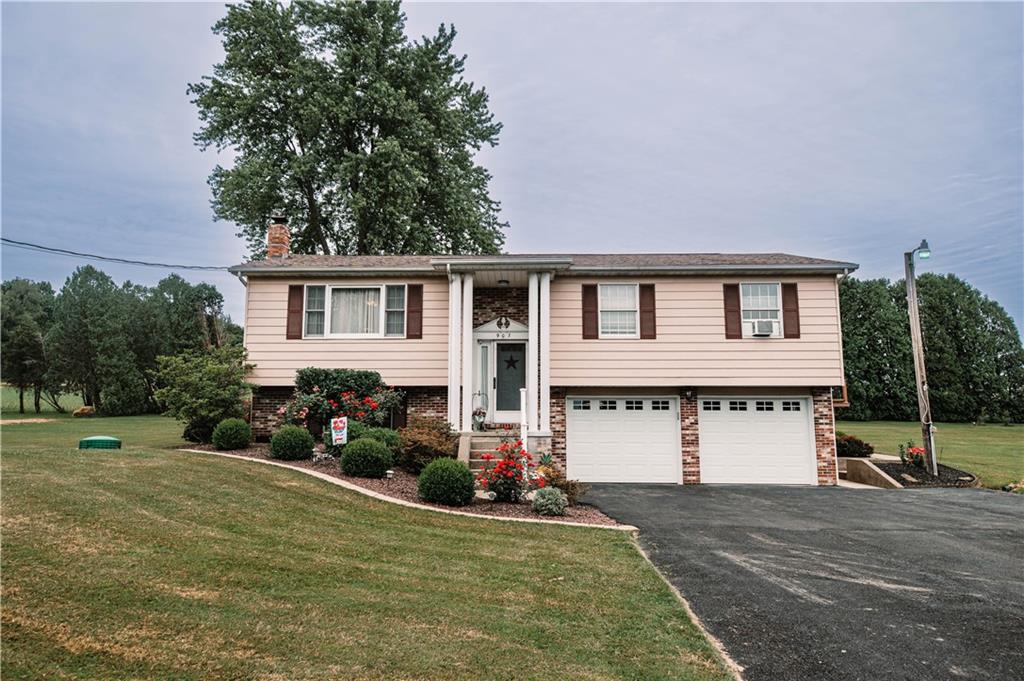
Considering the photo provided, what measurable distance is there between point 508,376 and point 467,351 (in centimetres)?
162

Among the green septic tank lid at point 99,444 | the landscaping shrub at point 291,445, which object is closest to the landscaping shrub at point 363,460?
the landscaping shrub at point 291,445

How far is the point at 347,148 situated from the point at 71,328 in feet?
66.4

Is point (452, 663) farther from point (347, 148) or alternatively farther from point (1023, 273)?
point (1023, 273)

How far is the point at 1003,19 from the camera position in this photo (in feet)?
44.1

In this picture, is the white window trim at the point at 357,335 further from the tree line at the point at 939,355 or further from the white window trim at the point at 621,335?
the tree line at the point at 939,355

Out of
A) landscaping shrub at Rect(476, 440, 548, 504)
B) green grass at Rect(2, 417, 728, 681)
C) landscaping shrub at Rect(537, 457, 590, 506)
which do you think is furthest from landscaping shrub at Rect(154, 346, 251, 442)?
landscaping shrub at Rect(537, 457, 590, 506)

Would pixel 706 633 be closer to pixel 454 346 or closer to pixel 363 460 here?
pixel 363 460

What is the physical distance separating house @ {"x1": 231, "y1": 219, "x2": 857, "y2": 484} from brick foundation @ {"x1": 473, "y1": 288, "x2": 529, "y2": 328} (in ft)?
0.43

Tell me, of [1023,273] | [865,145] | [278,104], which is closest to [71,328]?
[278,104]

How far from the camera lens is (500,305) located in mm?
14609

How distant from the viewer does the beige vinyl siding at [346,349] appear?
13938 mm

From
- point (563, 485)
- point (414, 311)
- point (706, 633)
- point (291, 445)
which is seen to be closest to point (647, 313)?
point (414, 311)

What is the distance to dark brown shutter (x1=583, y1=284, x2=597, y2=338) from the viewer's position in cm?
1413

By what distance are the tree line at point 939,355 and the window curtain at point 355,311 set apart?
34.3m
